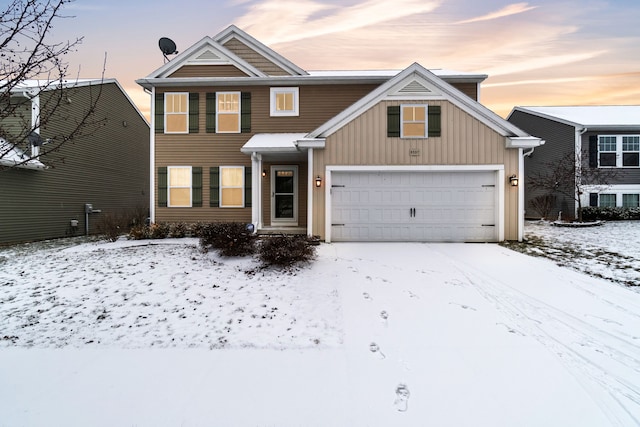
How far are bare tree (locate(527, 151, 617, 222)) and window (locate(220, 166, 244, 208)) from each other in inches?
602

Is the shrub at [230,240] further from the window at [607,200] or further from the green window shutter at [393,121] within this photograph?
the window at [607,200]

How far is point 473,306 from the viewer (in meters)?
5.15

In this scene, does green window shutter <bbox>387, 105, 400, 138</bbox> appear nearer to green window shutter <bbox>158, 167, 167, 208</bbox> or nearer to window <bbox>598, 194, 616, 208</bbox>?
green window shutter <bbox>158, 167, 167, 208</bbox>

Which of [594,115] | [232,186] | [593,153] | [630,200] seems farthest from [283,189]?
[594,115]

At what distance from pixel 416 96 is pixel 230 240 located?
285 inches

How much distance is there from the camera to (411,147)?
10180mm

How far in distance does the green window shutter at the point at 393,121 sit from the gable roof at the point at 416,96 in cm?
38

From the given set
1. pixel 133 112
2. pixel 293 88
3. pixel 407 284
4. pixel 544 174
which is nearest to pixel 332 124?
pixel 293 88

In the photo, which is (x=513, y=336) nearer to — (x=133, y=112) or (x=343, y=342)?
(x=343, y=342)

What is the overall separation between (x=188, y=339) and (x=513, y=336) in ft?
13.9

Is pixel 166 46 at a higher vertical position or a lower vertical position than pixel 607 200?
higher

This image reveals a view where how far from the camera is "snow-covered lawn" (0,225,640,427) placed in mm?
2873

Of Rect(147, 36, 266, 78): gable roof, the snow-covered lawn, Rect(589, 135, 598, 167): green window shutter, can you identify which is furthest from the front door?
Rect(589, 135, 598, 167): green window shutter

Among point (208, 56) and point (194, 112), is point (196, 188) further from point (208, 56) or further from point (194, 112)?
point (208, 56)
